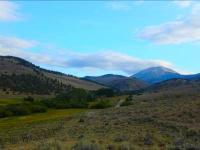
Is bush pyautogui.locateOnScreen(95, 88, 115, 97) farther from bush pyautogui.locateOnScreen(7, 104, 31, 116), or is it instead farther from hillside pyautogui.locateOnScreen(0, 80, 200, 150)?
hillside pyautogui.locateOnScreen(0, 80, 200, 150)

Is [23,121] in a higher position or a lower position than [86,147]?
higher

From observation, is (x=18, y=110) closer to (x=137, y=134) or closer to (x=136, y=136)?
(x=137, y=134)

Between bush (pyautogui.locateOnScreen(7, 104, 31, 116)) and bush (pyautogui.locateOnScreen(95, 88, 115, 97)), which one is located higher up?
bush (pyautogui.locateOnScreen(95, 88, 115, 97))

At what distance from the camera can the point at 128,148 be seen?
70.5 feet

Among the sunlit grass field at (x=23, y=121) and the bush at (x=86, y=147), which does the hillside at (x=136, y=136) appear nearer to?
the bush at (x=86, y=147)

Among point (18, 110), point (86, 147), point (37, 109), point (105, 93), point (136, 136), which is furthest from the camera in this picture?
point (105, 93)

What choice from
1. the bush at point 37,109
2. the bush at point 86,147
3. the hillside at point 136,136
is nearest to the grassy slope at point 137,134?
the hillside at point 136,136

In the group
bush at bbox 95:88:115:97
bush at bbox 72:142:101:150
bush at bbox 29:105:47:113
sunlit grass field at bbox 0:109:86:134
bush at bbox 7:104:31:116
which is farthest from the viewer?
bush at bbox 95:88:115:97

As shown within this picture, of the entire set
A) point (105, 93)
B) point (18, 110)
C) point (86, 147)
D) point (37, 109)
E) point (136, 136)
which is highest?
point (105, 93)

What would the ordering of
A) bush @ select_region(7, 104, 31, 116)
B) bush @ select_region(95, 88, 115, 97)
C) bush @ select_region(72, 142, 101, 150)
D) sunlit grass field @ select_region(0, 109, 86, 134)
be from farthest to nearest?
bush @ select_region(95, 88, 115, 97) < bush @ select_region(7, 104, 31, 116) < sunlit grass field @ select_region(0, 109, 86, 134) < bush @ select_region(72, 142, 101, 150)

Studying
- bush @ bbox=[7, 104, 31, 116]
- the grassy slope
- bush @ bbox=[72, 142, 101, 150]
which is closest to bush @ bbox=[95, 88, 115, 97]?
bush @ bbox=[7, 104, 31, 116]

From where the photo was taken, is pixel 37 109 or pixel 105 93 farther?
pixel 105 93

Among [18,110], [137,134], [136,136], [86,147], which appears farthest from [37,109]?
[86,147]

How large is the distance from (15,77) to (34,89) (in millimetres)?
12945
